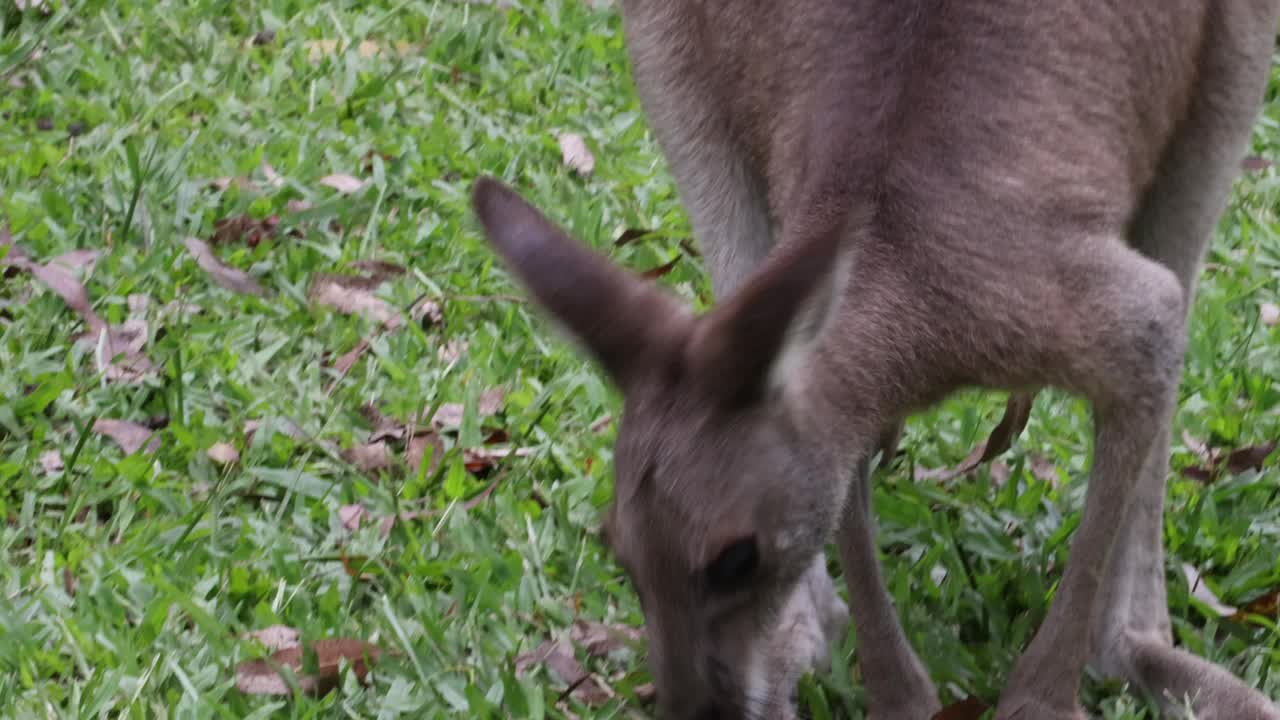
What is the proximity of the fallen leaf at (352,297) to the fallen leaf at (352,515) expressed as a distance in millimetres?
775

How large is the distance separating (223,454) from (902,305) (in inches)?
68.6

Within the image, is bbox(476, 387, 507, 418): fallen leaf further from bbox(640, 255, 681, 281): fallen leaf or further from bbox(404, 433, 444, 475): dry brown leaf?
bbox(640, 255, 681, 281): fallen leaf

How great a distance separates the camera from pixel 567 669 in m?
3.46

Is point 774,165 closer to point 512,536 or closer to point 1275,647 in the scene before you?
point 512,536

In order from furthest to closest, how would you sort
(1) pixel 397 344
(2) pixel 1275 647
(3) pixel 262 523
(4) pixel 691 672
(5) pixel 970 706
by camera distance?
(1) pixel 397 344 < (3) pixel 262 523 < (2) pixel 1275 647 < (5) pixel 970 706 < (4) pixel 691 672

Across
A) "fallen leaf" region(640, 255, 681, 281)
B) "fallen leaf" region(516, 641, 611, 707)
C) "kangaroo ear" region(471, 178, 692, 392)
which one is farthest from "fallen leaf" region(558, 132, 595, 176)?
"kangaroo ear" region(471, 178, 692, 392)

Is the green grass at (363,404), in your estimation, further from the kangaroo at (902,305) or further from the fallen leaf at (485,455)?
the kangaroo at (902,305)

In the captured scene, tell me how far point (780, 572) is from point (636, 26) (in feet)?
4.86

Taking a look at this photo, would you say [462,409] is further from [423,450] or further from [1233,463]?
[1233,463]

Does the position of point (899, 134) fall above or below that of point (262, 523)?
above

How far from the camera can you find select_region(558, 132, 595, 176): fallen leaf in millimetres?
5379

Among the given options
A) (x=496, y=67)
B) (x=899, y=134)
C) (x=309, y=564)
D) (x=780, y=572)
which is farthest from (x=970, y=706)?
(x=496, y=67)

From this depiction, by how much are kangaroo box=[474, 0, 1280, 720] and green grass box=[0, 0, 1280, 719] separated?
0.32 m

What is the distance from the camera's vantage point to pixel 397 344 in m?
4.48
